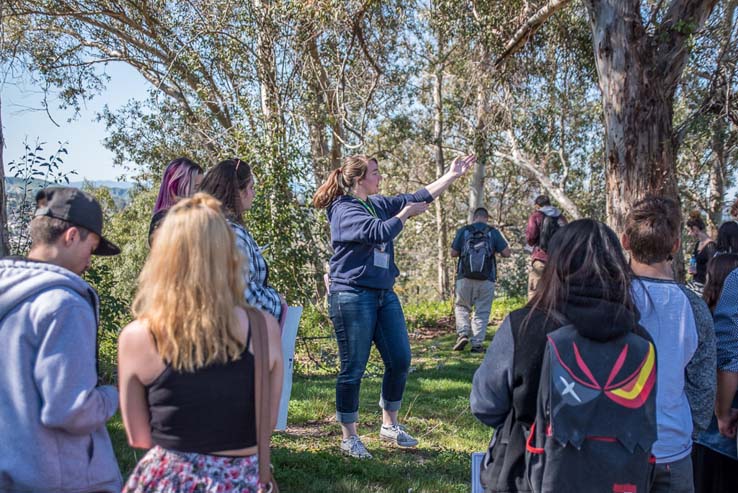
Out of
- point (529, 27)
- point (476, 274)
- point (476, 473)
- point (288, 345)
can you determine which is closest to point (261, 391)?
point (476, 473)

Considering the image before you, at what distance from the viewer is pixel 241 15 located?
11.2 meters

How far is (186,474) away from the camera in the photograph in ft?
6.59

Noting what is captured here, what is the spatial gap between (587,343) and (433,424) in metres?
3.72

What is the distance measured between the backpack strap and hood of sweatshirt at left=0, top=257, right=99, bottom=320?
0.56 meters

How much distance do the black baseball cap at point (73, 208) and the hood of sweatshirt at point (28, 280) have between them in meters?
0.17

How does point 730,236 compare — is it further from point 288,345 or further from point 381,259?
point 288,345

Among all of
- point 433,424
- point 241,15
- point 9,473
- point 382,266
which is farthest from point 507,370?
point 241,15

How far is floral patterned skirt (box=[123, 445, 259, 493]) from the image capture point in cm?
201

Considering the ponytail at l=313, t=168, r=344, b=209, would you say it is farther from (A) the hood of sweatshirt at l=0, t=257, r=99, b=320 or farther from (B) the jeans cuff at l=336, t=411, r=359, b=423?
(A) the hood of sweatshirt at l=0, t=257, r=99, b=320

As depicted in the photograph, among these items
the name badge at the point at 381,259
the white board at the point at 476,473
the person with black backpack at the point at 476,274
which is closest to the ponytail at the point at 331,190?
the name badge at the point at 381,259

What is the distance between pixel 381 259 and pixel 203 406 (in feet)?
8.53

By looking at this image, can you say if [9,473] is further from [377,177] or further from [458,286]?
[458,286]

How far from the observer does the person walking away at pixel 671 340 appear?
8.30 feet

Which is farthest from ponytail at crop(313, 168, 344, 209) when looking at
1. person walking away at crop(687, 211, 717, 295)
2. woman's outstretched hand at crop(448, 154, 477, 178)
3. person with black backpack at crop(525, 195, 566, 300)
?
person walking away at crop(687, 211, 717, 295)
